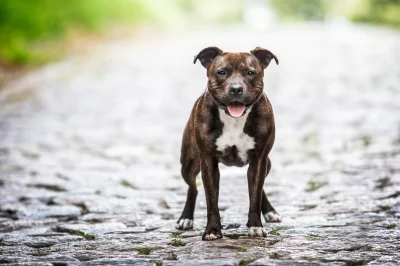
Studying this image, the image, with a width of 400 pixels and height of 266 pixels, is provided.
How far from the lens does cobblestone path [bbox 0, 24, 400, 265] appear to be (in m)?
5.16

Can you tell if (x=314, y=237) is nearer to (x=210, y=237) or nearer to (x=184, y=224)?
(x=210, y=237)

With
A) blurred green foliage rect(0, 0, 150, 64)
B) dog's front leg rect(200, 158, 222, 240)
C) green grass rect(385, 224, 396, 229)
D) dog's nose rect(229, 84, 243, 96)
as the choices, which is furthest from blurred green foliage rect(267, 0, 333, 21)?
dog's nose rect(229, 84, 243, 96)

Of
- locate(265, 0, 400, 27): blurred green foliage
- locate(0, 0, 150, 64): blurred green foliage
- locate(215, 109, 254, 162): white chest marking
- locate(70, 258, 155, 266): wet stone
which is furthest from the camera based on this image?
locate(265, 0, 400, 27): blurred green foliage

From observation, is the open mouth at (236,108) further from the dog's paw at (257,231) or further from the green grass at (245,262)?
the green grass at (245,262)

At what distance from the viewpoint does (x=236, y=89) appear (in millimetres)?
5051

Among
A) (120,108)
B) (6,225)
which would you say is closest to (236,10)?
(120,108)

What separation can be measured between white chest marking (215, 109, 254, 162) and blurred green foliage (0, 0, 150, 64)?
1460 cm

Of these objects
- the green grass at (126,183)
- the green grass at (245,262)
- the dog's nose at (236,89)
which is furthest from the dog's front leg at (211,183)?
the green grass at (126,183)

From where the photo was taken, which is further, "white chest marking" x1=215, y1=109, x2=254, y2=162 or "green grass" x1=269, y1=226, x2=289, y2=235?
"green grass" x1=269, y1=226, x2=289, y2=235

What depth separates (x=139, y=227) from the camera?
6.18 m

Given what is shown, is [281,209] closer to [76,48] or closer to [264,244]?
[264,244]

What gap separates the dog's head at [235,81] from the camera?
5086mm

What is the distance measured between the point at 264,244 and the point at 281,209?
5.79 ft

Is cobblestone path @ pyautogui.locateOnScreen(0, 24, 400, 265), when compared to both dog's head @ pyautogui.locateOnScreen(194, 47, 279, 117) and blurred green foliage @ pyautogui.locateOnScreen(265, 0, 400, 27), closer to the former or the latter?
dog's head @ pyautogui.locateOnScreen(194, 47, 279, 117)
